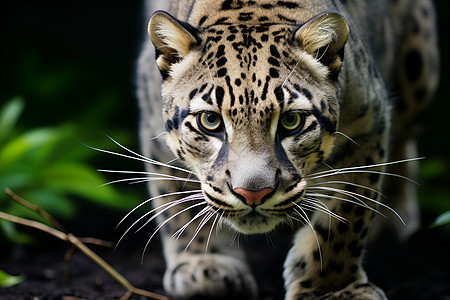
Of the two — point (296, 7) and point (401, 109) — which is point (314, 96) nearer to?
point (296, 7)

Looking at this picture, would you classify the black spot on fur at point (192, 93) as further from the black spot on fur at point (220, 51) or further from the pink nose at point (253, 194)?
the pink nose at point (253, 194)

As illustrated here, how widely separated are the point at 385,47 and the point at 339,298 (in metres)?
3.01

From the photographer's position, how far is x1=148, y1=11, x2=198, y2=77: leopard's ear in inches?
167

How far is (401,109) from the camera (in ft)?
23.4

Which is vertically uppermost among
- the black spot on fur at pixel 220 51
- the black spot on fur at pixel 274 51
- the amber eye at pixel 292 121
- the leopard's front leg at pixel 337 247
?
Result: the black spot on fur at pixel 274 51

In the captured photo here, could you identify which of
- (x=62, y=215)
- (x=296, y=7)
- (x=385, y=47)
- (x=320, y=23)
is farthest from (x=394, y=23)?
(x=62, y=215)

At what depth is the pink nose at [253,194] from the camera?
12.4ft

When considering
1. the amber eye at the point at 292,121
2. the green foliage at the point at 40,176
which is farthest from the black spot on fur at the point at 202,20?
the green foliage at the point at 40,176

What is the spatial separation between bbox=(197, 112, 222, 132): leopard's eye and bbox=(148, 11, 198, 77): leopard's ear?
533 millimetres

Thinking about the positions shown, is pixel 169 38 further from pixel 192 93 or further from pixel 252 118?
pixel 252 118

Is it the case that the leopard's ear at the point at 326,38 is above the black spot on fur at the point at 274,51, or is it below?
above

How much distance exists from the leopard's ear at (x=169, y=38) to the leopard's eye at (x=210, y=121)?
533mm

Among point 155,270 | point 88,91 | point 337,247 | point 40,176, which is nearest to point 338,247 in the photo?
point 337,247

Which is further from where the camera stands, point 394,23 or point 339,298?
point 394,23
